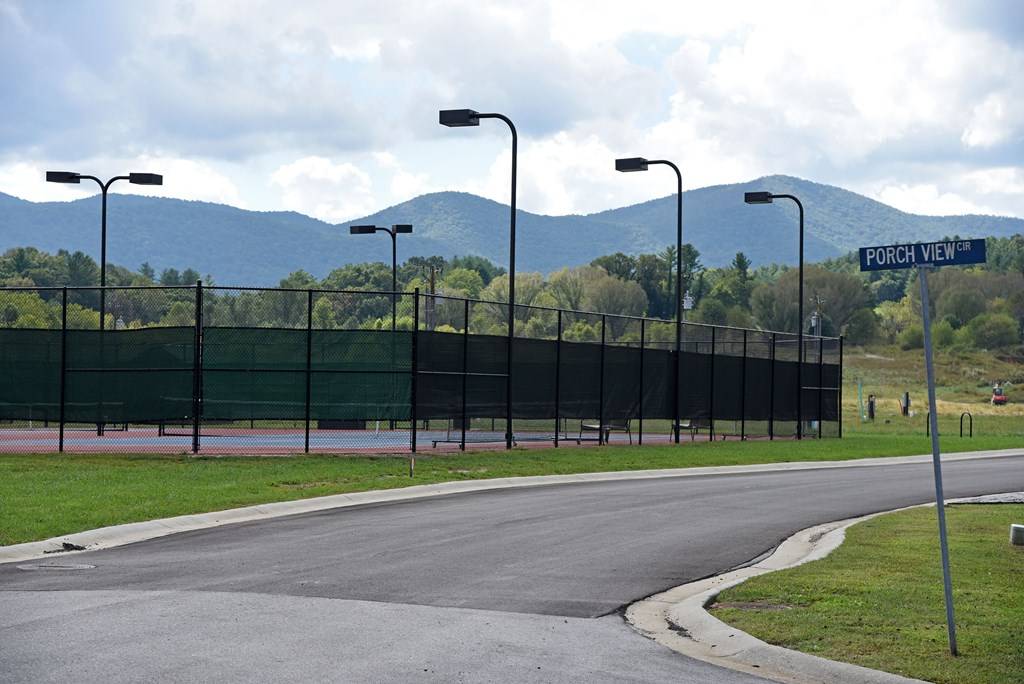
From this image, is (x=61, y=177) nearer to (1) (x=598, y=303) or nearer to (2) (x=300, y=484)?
(2) (x=300, y=484)

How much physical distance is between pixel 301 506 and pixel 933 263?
1222 cm

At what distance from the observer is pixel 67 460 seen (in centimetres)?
2638

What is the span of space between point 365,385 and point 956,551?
55.5 ft

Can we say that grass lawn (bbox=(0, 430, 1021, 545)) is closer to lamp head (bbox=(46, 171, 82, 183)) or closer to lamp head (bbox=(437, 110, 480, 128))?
lamp head (bbox=(437, 110, 480, 128))

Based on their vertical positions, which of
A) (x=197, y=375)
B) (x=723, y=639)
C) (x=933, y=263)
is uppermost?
(x=933, y=263)

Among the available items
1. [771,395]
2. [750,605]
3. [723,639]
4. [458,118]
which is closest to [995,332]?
[771,395]

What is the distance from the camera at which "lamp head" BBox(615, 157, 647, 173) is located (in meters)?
35.3

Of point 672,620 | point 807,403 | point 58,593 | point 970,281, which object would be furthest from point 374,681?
point 970,281

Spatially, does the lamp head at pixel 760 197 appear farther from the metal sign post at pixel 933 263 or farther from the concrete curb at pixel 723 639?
the metal sign post at pixel 933 263

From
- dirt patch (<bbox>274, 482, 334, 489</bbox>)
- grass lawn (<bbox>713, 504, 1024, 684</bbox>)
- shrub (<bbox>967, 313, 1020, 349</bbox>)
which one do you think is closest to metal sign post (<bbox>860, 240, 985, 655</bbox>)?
grass lawn (<bbox>713, 504, 1024, 684</bbox>)

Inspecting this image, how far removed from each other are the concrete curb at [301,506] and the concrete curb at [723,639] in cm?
696

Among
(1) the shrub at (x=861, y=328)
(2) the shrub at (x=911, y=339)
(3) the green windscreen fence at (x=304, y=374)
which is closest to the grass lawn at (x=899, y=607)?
(3) the green windscreen fence at (x=304, y=374)

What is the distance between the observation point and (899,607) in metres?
11.2

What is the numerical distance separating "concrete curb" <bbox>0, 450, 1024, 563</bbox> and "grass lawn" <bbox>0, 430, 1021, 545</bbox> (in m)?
0.37
